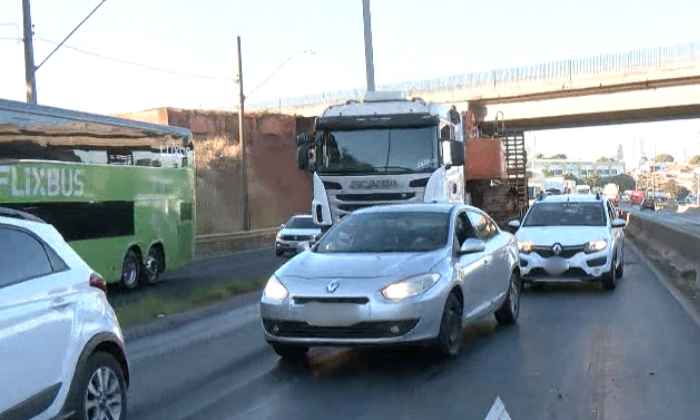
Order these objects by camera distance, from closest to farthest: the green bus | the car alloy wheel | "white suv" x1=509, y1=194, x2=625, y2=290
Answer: the car alloy wheel, the green bus, "white suv" x1=509, y1=194, x2=625, y2=290

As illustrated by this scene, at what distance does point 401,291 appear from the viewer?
8.03 m

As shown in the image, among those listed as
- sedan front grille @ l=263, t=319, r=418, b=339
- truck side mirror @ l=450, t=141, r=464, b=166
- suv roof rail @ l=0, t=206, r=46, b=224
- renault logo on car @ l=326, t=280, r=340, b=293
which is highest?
truck side mirror @ l=450, t=141, r=464, b=166

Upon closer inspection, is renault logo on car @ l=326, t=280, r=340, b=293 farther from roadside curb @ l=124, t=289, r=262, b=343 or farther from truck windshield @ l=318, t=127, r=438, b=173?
truck windshield @ l=318, t=127, r=438, b=173

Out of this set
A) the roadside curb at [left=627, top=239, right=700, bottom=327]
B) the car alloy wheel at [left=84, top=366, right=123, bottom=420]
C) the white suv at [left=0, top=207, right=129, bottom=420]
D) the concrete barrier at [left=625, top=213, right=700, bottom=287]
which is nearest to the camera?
the white suv at [left=0, top=207, right=129, bottom=420]

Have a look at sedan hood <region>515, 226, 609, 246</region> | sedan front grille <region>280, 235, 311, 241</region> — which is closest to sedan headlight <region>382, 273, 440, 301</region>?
sedan hood <region>515, 226, 609, 246</region>

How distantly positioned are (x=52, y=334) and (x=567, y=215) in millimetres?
12500

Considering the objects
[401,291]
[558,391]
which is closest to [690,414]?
[558,391]

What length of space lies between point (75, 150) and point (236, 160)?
105ft

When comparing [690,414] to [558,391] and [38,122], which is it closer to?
[558,391]

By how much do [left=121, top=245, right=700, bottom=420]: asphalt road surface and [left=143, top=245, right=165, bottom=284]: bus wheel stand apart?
7.29 meters

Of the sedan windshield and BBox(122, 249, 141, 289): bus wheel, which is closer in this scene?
the sedan windshield

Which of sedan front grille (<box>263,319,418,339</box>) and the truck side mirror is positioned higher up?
the truck side mirror

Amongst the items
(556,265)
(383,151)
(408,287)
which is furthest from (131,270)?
(408,287)

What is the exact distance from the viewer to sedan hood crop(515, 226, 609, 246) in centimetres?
1465
